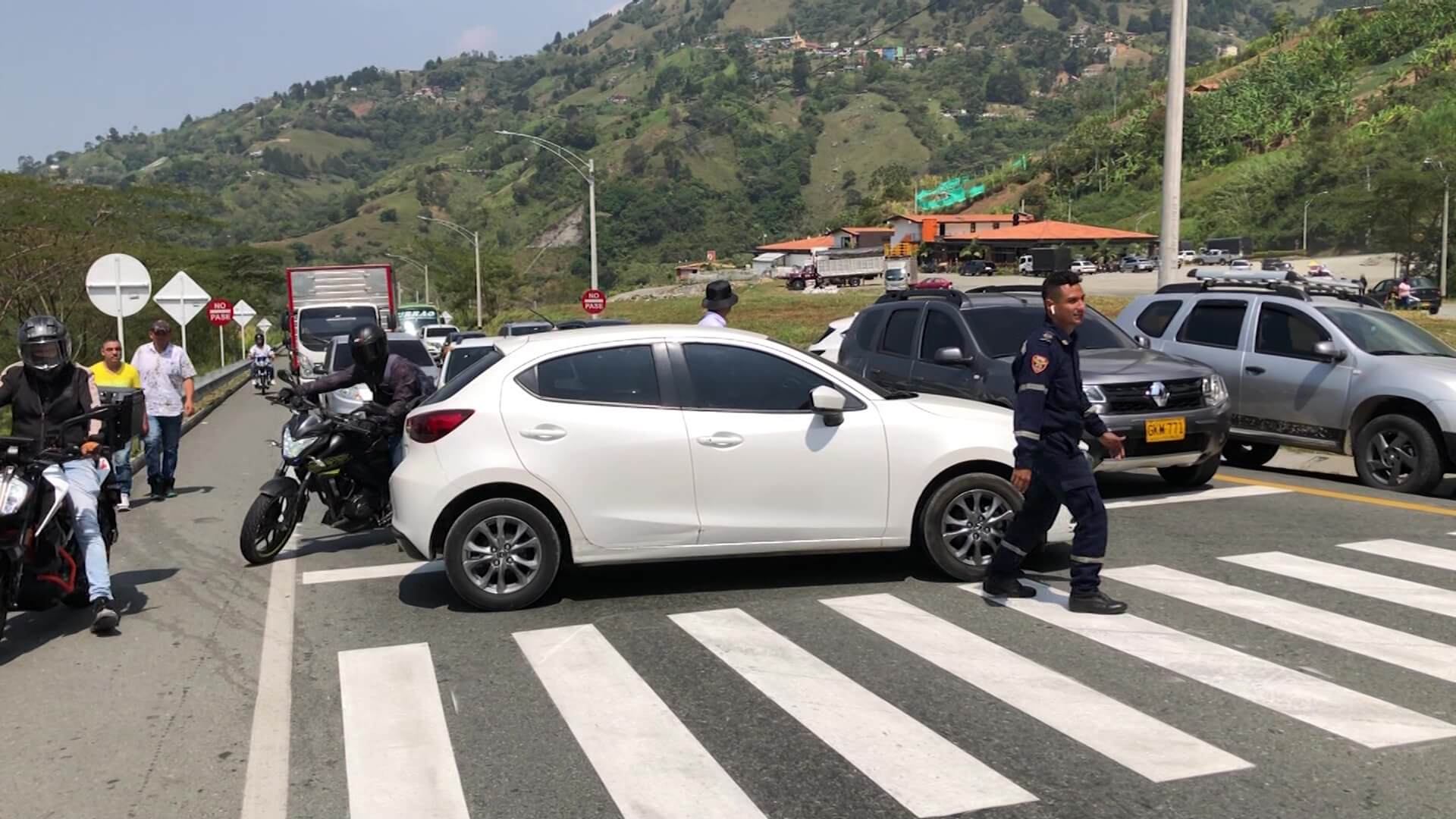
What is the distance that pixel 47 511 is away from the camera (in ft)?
23.1

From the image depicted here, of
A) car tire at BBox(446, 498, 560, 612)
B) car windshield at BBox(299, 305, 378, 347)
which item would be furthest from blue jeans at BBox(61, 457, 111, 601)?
car windshield at BBox(299, 305, 378, 347)

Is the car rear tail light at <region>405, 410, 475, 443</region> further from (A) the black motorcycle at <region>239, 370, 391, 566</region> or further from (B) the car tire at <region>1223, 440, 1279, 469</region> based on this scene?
(B) the car tire at <region>1223, 440, 1279, 469</region>

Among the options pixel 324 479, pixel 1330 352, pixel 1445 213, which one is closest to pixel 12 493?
pixel 324 479

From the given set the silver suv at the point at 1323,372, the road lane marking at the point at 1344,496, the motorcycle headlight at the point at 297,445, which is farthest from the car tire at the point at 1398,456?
the motorcycle headlight at the point at 297,445

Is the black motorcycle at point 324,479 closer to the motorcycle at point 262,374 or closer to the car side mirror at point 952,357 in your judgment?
the car side mirror at point 952,357

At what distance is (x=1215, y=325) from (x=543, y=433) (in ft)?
28.0

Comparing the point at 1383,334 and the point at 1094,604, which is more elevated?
the point at 1383,334

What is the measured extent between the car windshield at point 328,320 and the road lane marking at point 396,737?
25887mm

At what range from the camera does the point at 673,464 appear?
7605mm

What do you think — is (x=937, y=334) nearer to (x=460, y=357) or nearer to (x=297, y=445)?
(x=297, y=445)

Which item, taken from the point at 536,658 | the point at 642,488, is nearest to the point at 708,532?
the point at 642,488

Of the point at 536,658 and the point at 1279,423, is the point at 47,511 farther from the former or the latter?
the point at 1279,423

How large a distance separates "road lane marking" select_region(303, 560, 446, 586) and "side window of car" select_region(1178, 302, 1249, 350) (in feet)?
27.4

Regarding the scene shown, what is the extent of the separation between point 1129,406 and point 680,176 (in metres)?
191
